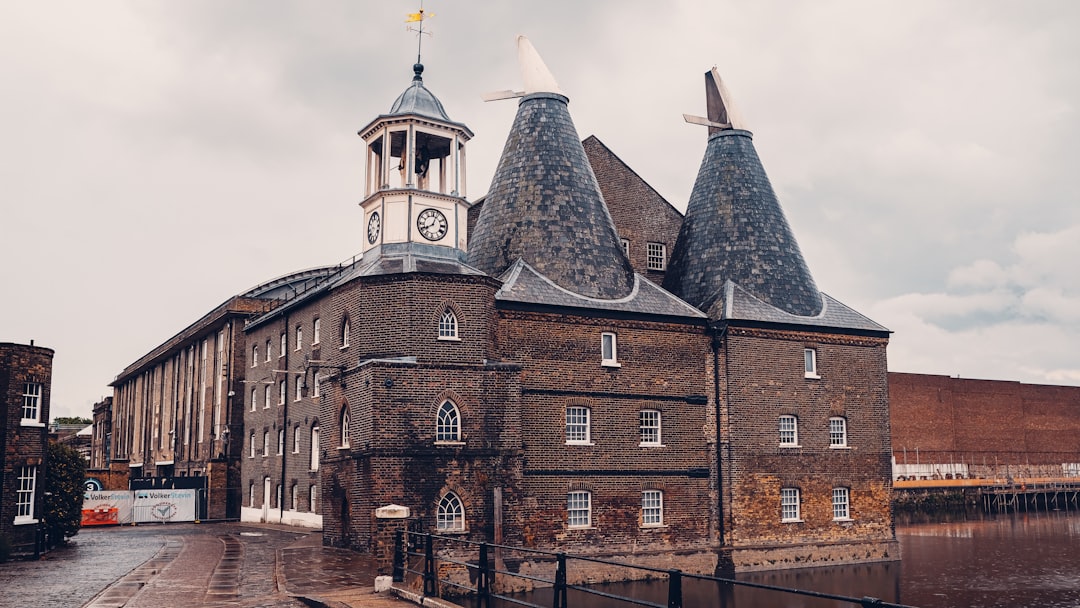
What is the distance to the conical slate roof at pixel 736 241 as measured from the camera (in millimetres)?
32125

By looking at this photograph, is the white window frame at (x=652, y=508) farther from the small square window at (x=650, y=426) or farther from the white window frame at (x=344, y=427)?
the white window frame at (x=344, y=427)

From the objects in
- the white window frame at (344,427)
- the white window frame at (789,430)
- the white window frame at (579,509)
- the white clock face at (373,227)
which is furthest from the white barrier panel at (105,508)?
the white window frame at (789,430)

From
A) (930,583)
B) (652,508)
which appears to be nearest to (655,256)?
(652,508)

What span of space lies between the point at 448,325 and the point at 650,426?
7142 mm

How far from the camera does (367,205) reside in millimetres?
30094

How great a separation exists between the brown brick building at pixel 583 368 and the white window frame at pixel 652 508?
0.22 ft

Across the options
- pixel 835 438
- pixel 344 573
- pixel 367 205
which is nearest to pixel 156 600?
pixel 344 573

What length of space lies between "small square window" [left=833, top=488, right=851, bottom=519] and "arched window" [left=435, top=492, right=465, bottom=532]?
12835mm

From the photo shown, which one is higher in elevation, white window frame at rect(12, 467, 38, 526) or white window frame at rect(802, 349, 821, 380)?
white window frame at rect(802, 349, 821, 380)

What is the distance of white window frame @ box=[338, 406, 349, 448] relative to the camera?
2673cm

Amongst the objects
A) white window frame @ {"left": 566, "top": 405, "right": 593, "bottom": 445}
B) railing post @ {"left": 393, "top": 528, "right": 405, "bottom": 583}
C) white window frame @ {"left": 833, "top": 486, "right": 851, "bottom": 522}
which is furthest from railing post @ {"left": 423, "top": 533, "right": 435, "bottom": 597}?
white window frame @ {"left": 833, "top": 486, "right": 851, "bottom": 522}

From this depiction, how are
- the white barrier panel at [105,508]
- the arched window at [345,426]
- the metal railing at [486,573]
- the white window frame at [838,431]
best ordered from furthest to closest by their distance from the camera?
the white barrier panel at [105,508], the white window frame at [838,431], the arched window at [345,426], the metal railing at [486,573]

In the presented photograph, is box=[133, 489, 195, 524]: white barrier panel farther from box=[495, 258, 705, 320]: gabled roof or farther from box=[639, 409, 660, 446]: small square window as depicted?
box=[639, 409, 660, 446]: small square window

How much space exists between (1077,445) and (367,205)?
226 feet
